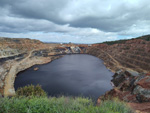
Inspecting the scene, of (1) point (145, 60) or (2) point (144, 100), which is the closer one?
(2) point (144, 100)

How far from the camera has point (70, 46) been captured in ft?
464

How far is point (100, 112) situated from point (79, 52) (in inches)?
5169

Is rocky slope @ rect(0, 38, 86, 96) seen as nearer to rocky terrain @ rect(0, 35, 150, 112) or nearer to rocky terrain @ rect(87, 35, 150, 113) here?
rocky terrain @ rect(0, 35, 150, 112)

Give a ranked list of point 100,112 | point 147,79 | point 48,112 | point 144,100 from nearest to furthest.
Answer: point 48,112 → point 100,112 → point 144,100 → point 147,79

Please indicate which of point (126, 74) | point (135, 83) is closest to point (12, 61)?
point (126, 74)

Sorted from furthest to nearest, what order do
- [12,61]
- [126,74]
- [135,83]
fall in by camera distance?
[12,61], [126,74], [135,83]

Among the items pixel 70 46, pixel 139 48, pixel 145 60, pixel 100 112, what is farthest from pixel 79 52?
pixel 100 112

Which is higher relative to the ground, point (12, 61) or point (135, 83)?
point (12, 61)

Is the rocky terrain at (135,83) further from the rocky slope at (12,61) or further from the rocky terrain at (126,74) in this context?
the rocky slope at (12,61)

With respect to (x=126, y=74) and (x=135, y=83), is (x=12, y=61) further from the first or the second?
(x=135, y=83)

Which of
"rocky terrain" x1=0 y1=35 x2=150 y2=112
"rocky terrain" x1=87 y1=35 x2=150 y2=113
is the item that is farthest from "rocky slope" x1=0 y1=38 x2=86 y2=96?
"rocky terrain" x1=87 y1=35 x2=150 y2=113

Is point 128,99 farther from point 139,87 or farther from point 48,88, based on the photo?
→ point 48,88

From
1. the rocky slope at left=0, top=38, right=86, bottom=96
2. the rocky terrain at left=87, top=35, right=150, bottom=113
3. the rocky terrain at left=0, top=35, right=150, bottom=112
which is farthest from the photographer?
the rocky slope at left=0, top=38, right=86, bottom=96

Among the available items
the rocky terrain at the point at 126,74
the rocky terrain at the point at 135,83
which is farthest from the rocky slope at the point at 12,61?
the rocky terrain at the point at 135,83
